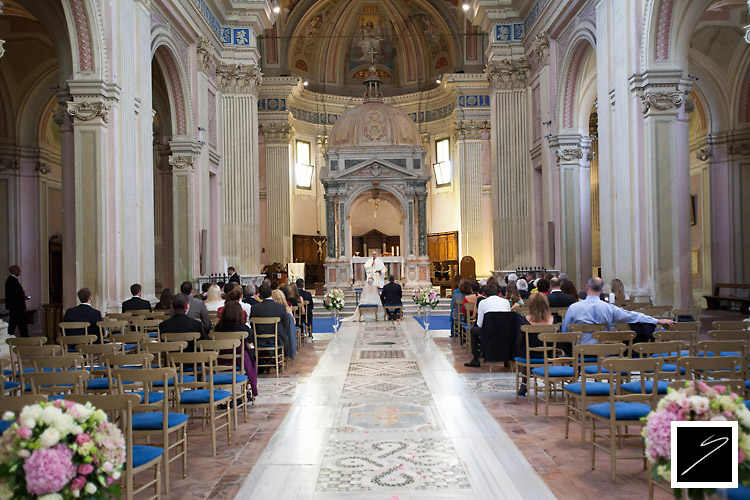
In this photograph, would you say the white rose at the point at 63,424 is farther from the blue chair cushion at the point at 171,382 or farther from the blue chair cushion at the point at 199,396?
the blue chair cushion at the point at 171,382

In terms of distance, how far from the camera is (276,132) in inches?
1202

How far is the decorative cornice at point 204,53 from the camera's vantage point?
1939 cm

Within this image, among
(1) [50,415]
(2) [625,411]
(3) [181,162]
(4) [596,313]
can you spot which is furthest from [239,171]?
(1) [50,415]

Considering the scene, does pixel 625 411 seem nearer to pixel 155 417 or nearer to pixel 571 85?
pixel 155 417

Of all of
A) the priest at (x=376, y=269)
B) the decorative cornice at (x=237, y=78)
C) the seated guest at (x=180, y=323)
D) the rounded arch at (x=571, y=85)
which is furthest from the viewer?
the decorative cornice at (x=237, y=78)

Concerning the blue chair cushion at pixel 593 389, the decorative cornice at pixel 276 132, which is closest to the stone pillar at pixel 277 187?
the decorative cornice at pixel 276 132

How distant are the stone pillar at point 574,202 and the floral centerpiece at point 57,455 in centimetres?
1711

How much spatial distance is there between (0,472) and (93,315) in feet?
23.8

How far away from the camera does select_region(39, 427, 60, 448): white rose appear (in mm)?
3070

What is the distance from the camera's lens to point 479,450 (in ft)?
19.6

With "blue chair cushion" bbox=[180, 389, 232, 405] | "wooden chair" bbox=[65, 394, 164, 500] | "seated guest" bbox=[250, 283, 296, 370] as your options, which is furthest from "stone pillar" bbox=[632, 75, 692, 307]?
"wooden chair" bbox=[65, 394, 164, 500]

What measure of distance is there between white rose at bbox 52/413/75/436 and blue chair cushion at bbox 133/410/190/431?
1.84 meters

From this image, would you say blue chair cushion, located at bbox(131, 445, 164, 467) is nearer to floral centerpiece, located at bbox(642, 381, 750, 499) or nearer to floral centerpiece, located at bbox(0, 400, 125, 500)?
floral centerpiece, located at bbox(0, 400, 125, 500)

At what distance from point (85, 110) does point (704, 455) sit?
12.1 m
